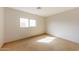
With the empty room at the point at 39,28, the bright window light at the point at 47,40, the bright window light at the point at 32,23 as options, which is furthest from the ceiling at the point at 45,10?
the bright window light at the point at 47,40

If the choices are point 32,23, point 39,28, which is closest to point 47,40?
point 39,28

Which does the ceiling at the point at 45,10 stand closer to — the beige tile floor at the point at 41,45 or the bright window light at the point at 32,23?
the bright window light at the point at 32,23

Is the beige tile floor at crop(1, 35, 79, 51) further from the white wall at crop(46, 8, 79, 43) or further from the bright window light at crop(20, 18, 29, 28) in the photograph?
the bright window light at crop(20, 18, 29, 28)

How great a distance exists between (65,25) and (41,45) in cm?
52

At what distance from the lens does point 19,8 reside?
A: 129 cm

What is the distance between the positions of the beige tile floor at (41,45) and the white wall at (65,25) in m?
0.10

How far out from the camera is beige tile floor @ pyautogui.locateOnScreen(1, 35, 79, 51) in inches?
50.2

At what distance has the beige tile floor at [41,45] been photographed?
1.27 metres

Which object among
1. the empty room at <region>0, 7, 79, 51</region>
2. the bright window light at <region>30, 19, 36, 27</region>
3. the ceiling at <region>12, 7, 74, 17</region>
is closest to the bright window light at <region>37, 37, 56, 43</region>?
the empty room at <region>0, 7, 79, 51</region>

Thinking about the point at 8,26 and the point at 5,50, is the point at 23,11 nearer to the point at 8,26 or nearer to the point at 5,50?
the point at 8,26

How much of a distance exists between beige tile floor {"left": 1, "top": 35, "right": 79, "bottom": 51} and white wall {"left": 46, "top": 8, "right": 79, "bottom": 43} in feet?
0.32
